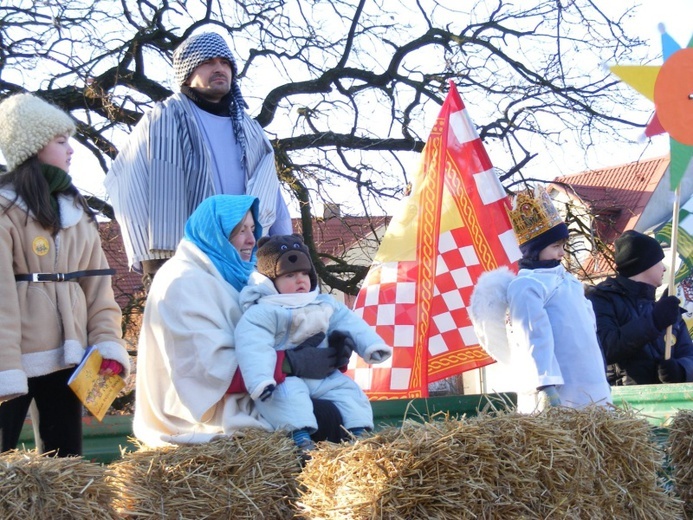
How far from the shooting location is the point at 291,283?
3.63 m

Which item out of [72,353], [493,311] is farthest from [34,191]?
[493,311]

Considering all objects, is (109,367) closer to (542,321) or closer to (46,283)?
(46,283)

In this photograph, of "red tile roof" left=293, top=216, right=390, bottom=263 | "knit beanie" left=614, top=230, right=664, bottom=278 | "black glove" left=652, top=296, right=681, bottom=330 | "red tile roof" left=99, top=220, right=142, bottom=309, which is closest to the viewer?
"black glove" left=652, top=296, right=681, bottom=330

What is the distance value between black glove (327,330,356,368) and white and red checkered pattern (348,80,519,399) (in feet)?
7.35

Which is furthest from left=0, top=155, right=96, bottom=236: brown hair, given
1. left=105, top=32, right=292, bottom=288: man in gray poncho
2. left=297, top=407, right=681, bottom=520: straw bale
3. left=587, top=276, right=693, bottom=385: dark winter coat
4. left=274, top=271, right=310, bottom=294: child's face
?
left=587, top=276, right=693, bottom=385: dark winter coat

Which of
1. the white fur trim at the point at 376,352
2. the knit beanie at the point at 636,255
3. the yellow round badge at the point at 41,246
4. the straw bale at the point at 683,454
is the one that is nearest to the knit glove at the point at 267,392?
the white fur trim at the point at 376,352

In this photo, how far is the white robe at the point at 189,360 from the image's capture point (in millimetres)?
3441

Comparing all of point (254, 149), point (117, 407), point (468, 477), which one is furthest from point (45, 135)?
point (117, 407)

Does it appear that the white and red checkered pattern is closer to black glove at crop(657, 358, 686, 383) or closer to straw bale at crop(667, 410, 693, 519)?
black glove at crop(657, 358, 686, 383)

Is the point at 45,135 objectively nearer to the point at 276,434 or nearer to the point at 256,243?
the point at 256,243

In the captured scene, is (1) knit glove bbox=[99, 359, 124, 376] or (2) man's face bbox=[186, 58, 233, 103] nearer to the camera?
(1) knit glove bbox=[99, 359, 124, 376]

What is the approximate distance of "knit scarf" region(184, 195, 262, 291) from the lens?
12.3 feet

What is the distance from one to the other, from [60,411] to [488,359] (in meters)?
3.02

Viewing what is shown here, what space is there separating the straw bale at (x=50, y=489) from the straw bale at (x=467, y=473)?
24.2 inches
